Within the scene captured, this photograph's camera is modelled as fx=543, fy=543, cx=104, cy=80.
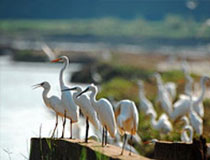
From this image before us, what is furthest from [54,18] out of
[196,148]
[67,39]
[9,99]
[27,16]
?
[196,148]

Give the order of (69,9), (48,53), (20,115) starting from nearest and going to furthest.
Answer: (48,53)
(20,115)
(69,9)

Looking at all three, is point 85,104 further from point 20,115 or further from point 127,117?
point 20,115

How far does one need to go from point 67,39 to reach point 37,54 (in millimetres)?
43697

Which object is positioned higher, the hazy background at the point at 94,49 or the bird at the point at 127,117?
the hazy background at the point at 94,49

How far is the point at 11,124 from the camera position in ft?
55.6

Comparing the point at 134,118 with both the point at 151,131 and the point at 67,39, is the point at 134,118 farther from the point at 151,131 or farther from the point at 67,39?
the point at 67,39

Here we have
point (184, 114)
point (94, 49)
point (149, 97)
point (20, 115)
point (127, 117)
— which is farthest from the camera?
point (94, 49)

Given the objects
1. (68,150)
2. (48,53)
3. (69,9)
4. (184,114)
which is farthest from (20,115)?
(69,9)

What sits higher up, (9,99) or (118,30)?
(118,30)

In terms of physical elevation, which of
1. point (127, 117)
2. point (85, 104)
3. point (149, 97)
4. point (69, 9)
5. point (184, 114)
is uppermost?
point (69, 9)

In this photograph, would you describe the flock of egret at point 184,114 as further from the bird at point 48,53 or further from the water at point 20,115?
the bird at point 48,53

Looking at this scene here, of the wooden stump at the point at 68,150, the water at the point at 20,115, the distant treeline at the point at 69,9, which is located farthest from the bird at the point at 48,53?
the distant treeline at the point at 69,9

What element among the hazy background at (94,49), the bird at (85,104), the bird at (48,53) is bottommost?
the bird at (85,104)

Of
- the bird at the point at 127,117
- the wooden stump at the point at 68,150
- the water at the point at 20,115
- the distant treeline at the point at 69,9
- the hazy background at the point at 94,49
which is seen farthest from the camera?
the distant treeline at the point at 69,9
